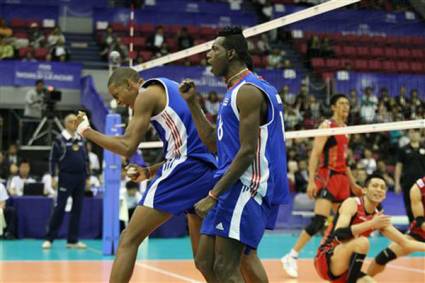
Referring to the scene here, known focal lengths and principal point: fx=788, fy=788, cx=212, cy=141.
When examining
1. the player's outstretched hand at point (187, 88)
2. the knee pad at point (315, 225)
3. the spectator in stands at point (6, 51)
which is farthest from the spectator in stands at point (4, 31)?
the player's outstretched hand at point (187, 88)

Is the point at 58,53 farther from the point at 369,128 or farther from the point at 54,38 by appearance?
the point at 369,128

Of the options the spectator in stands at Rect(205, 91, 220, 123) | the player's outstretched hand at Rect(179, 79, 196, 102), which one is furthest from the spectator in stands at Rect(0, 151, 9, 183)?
the player's outstretched hand at Rect(179, 79, 196, 102)

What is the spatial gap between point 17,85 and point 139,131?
1525 centimetres

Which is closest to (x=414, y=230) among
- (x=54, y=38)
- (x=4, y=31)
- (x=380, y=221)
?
(x=380, y=221)

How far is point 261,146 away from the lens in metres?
4.71

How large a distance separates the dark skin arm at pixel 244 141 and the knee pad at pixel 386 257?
153 inches

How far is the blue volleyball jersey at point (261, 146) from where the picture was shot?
184 inches

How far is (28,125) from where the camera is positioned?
68.9 ft

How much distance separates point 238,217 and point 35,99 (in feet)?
50.2

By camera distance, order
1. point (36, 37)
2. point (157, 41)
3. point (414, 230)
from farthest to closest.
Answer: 1. point (157, 41)
2. point (36, 37)
3. point (414, 230)

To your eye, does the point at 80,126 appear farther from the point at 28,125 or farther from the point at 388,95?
the point at 28,125

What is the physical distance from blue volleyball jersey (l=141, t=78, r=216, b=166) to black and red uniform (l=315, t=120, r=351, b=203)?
161 inches

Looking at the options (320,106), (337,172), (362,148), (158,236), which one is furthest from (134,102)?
(362,148)

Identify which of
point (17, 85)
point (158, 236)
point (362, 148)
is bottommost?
point (158, 236)
